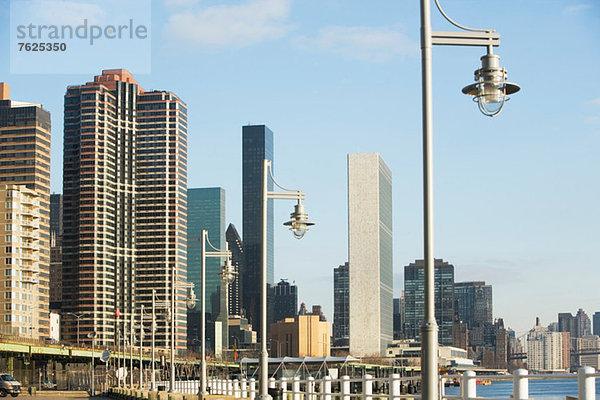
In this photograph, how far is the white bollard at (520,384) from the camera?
52.3 feet

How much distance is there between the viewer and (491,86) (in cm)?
1449

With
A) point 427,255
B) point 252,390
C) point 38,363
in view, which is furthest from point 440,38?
point 38,363

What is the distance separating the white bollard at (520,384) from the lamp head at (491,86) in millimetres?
4482

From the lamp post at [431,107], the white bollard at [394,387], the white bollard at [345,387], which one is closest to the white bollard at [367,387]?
the white bollard at [394,387]

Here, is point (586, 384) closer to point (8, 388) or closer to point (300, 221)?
point (300, 221)

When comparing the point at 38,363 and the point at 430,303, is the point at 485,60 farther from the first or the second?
the point at 38,363

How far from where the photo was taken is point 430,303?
45.0 ft

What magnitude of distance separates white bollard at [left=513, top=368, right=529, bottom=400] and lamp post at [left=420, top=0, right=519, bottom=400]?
9.08 ft

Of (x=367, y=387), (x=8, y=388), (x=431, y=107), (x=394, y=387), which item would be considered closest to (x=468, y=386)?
(x=394, y=387)

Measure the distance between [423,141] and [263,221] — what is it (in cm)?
1799

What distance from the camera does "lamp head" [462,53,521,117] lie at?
14.5 meters

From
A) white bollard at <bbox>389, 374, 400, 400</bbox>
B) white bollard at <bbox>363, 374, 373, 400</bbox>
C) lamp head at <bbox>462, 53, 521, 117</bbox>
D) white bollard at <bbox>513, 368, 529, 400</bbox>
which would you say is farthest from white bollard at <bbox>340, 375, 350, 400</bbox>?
lamp head at <bbox>462, 53, 521, 117</bbox>

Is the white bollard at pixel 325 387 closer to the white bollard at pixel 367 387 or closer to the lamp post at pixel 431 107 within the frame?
the white bollard at pixel 367 387

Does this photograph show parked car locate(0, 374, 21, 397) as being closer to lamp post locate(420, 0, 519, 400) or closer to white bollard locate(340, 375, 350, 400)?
white bollard locate(340, 375, 350, 400)
